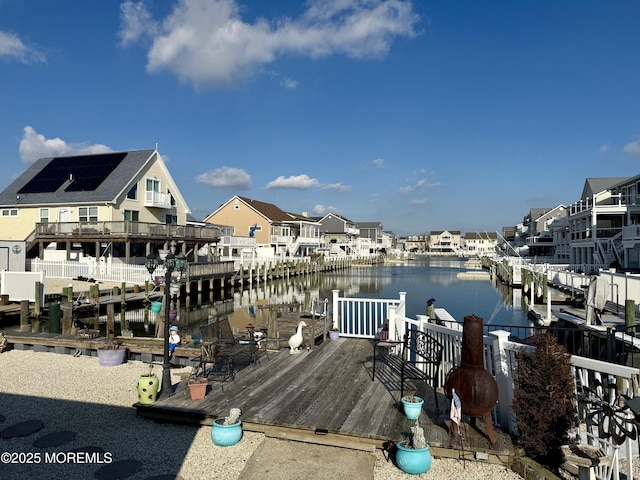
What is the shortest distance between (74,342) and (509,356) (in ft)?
40.1

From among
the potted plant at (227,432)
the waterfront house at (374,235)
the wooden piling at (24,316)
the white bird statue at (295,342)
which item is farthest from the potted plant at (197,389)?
the waterfront house at (374,235)

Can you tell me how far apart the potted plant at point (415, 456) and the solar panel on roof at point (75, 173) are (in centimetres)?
3544

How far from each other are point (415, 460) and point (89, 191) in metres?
35.7

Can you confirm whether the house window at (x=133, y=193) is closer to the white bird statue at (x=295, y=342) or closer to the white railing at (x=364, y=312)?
the white railing at (x=364, y=312)

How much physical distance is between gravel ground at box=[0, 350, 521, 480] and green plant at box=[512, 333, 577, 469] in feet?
1.87

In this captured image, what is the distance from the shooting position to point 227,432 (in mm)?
6109

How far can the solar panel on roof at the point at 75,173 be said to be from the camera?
35344 millimetres

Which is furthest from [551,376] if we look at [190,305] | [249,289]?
[249,289]

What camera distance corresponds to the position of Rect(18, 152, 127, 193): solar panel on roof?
35.3m

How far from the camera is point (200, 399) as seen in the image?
7.50m

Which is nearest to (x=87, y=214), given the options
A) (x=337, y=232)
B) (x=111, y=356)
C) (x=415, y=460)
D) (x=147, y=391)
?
(x=111, y=356)

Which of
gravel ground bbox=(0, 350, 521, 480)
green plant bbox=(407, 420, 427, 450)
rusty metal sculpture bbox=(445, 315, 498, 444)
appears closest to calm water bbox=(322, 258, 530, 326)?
rusty metal sculpture bbox=(445, 315, 498, 444)

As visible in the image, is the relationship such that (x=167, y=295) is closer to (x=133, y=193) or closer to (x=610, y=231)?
(x=133, y=193)

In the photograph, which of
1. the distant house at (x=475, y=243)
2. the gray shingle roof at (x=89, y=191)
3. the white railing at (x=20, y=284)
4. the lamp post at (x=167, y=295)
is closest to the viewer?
the lamp post at (x=167, y=295)
